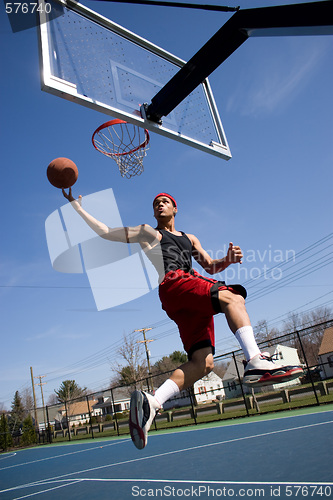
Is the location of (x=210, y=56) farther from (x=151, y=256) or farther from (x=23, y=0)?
(x=151, y=256)

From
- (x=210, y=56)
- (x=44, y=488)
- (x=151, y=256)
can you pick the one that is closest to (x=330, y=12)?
(x=210, y=56)

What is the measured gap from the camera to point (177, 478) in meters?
4.45

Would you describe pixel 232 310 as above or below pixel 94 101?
below

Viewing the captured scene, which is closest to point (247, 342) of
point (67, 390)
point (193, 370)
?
point (193, 370)

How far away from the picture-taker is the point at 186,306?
8.93ft

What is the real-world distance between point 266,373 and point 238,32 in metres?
3.39

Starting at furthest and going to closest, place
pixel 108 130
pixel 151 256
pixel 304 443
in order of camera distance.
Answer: pixel 108 130 → pixel 304 443 → pixel 151 256

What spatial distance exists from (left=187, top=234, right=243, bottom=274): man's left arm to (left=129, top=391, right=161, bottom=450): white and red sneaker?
4.24 feet

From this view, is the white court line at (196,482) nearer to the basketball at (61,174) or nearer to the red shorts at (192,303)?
the red shorts at (192,303)

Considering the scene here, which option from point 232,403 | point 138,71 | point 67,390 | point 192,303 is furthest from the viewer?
point 67,390

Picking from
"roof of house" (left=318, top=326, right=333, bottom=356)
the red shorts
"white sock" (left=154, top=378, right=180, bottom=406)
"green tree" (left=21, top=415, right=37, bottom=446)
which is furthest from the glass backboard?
"roof of house" (left=318, top=326, right=333, bottom=356)

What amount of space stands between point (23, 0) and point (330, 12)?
10.4 feet

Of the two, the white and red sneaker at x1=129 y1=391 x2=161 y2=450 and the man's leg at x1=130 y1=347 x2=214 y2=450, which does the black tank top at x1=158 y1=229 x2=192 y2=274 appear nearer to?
the man's leg at x1=130 y1=347 x2=214 y2=450

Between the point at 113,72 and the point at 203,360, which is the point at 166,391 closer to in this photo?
the point at 203,360
